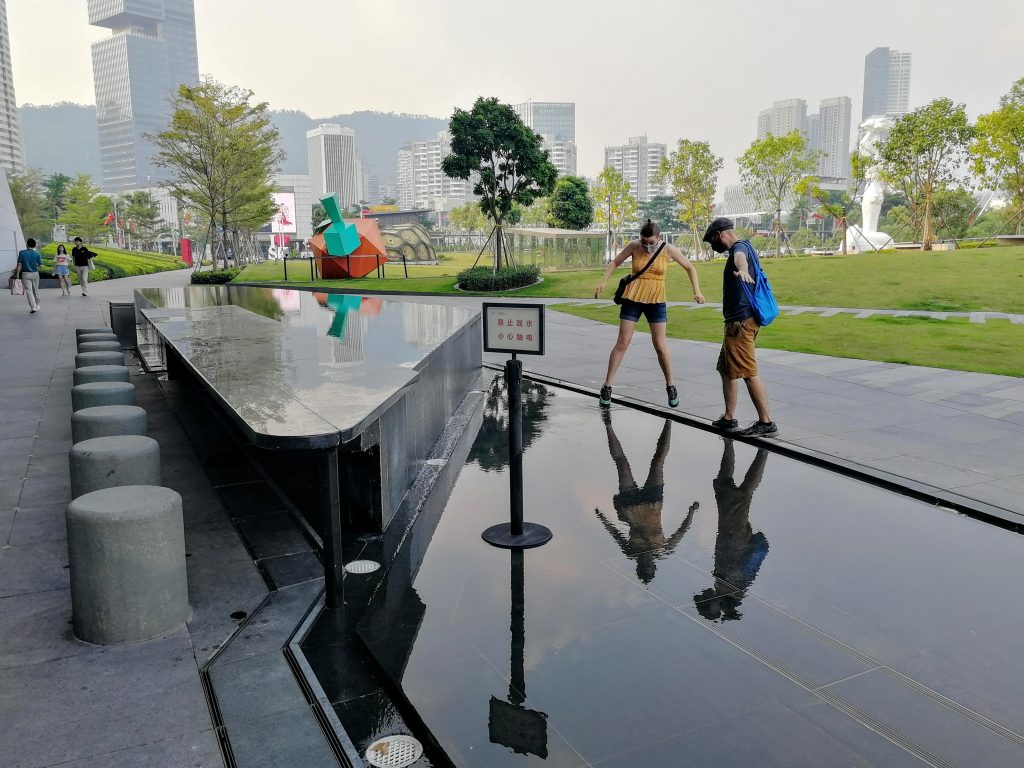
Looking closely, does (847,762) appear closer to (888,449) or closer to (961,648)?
(961,648)

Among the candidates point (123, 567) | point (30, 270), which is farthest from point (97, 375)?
point (30, 270)

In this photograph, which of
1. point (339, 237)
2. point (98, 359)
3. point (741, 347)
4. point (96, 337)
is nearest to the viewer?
point (741, 347)

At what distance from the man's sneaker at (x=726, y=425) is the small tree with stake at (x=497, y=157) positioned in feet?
76.1

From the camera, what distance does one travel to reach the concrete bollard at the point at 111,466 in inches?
157

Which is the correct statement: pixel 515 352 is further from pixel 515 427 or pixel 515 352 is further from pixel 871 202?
Answer: pixel 871 202

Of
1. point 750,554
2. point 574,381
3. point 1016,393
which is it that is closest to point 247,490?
point 750,554

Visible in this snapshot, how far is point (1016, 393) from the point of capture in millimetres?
8422

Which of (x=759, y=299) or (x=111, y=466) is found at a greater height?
(x=759, y=299)

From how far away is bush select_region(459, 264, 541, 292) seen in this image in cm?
2867

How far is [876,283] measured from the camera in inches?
942

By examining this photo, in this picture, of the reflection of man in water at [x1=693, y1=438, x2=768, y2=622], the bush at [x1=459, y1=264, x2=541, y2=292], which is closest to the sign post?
the reflection of man in water at [x1=693, y1=438, x2=768, y2=622]

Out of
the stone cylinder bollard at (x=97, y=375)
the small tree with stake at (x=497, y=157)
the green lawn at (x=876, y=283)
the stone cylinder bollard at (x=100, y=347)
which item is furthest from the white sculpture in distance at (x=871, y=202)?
the stone cylinder bollard at (x=97, y=375)

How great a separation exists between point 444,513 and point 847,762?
2.92m

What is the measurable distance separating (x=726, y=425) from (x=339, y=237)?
1249 inches
